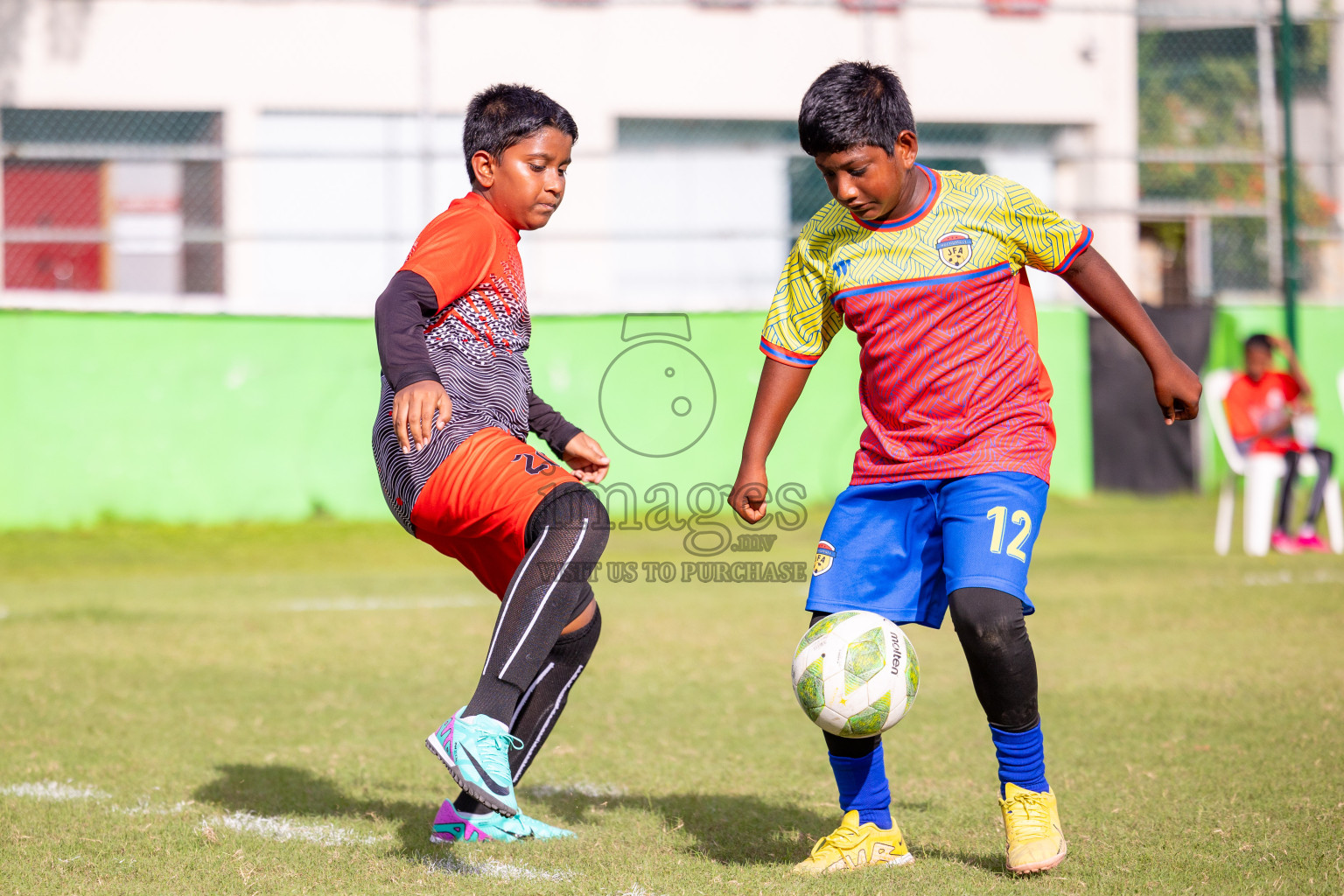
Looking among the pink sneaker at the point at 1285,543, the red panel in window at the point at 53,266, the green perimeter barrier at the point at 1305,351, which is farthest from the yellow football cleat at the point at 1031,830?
the red panel in window at the point at 53,266

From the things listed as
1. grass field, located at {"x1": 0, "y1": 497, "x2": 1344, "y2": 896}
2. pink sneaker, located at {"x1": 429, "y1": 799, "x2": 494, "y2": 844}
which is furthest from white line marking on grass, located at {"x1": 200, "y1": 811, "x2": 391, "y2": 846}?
pink sneaker, located at {"x1": 429, "y1": 799, "x2": 494, "y2": 844}

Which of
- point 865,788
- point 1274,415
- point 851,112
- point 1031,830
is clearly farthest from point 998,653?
point 1274,415

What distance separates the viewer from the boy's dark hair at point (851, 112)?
336 centimetres

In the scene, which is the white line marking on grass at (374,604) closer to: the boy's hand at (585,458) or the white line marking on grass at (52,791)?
the white line marking on grass at (52,791)

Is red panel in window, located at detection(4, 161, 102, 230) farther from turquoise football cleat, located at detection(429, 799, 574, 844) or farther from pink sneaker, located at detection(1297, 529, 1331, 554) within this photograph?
turquoise football cleat, located at detection(429, 799, 574, 844)

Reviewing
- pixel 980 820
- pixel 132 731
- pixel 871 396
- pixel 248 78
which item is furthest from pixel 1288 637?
pixel 248 78

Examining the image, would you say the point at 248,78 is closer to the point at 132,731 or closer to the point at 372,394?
the point at 372,394

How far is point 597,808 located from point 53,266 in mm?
12767

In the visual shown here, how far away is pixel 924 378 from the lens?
3.48m

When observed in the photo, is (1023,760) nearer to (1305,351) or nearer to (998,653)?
(998,653)

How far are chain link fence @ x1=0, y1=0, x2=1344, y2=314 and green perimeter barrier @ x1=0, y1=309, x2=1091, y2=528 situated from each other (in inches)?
22.6

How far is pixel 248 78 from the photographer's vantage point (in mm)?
15445

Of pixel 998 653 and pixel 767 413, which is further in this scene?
pixel 767 413

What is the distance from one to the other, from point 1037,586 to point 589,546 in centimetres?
615
